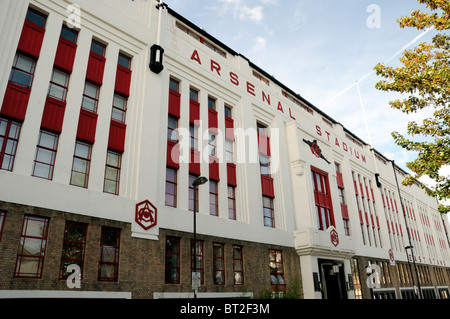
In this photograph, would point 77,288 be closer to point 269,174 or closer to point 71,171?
point 71,171

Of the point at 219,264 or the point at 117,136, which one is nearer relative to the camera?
the point at 117,136

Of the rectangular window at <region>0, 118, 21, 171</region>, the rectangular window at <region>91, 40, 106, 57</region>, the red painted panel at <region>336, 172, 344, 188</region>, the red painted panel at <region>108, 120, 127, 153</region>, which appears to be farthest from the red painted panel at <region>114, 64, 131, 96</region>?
the red painted panel at <region>336, 172, 344, 188</region>

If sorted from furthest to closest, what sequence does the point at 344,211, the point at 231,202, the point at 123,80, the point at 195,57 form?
the point at 344,211, the point at 195,57, the point at 231,202, the point at 123,80

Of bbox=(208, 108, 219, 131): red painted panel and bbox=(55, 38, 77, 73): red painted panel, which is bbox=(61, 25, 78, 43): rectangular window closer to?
bbox=(55, 38, 77, 73): red painted panel

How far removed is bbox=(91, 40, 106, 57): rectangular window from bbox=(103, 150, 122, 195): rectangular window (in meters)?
6.25

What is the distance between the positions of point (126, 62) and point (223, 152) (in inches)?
351

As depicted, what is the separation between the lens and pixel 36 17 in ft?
55.0

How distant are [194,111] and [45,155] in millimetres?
10451

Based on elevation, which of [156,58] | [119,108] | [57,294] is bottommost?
[57,294]

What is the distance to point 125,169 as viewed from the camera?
1755 centimetres

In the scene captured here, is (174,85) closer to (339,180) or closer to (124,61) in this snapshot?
(124,61)

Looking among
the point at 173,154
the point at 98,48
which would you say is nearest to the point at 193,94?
the point at 173,154

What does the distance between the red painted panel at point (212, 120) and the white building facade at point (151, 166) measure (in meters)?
0.10

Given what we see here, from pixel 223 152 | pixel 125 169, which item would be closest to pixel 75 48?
pixel 125 169
